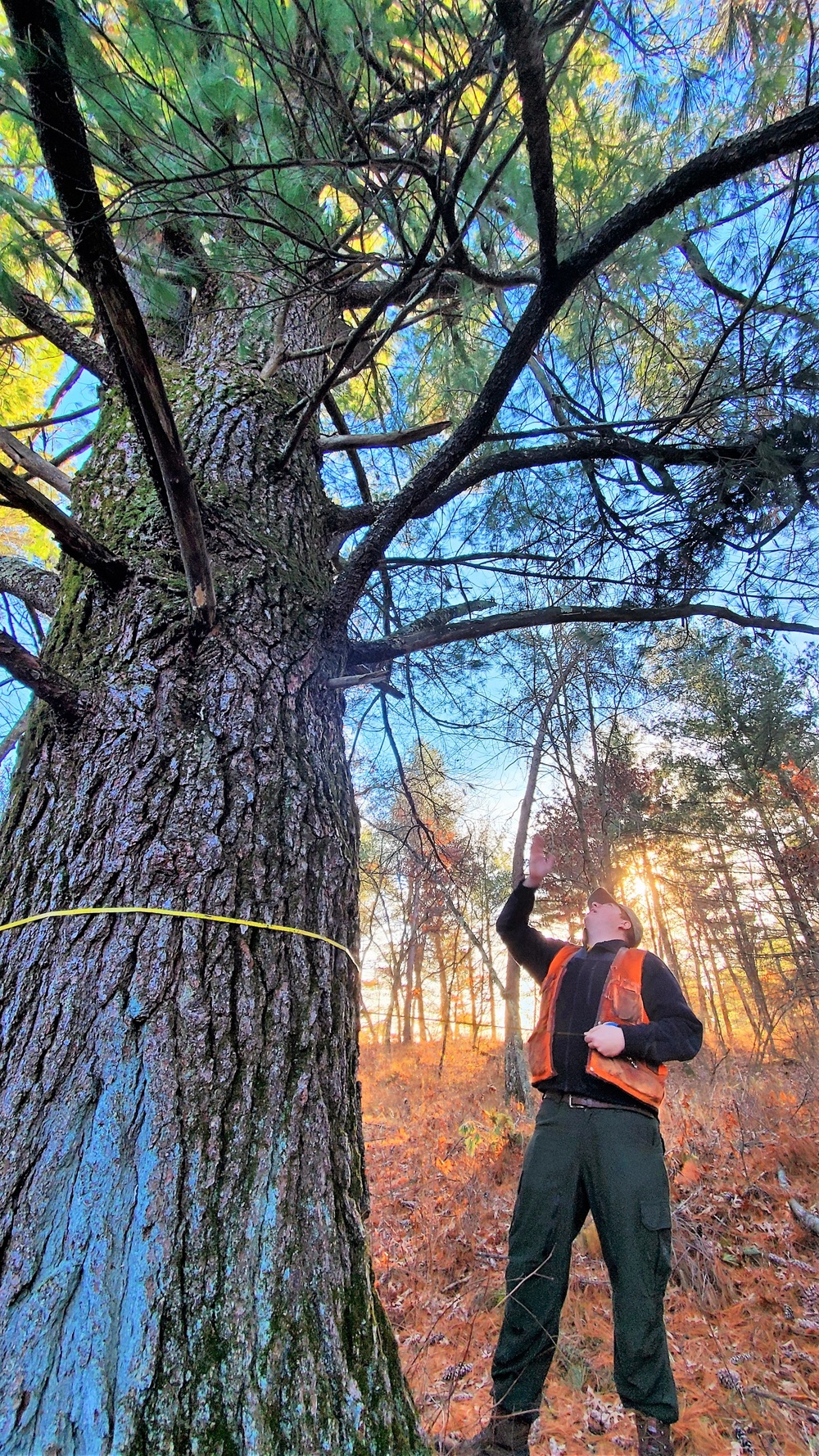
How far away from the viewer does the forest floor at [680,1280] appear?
2285 millimetres

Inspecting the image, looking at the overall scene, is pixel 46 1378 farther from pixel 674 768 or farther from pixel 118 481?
pixel 674 768

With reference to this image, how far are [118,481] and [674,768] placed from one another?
805cm

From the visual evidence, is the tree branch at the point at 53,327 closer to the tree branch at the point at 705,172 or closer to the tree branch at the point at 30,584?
the tree branch at the point at 30,584

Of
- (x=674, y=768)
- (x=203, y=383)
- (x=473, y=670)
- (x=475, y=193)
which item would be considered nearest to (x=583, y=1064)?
(x=473, y=670)

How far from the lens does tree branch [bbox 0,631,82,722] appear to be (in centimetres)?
123

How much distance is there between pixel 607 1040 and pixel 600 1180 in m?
0.37

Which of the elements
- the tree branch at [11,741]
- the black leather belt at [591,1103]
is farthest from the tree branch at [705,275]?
the tree branch at [11,741]

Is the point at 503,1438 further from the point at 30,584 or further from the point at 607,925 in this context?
the point at 30,584

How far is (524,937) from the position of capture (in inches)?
95.7

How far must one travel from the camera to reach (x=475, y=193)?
2.08 metres

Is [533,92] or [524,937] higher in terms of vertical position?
[533,92]

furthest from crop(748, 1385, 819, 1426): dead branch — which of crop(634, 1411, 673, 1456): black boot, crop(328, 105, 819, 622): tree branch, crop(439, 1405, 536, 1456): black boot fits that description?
crop(328, 105, 819, 622): tree branch

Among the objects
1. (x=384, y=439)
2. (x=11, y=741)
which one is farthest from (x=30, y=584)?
(x=384, y=439)

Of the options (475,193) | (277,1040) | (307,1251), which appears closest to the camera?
(307,1251)
